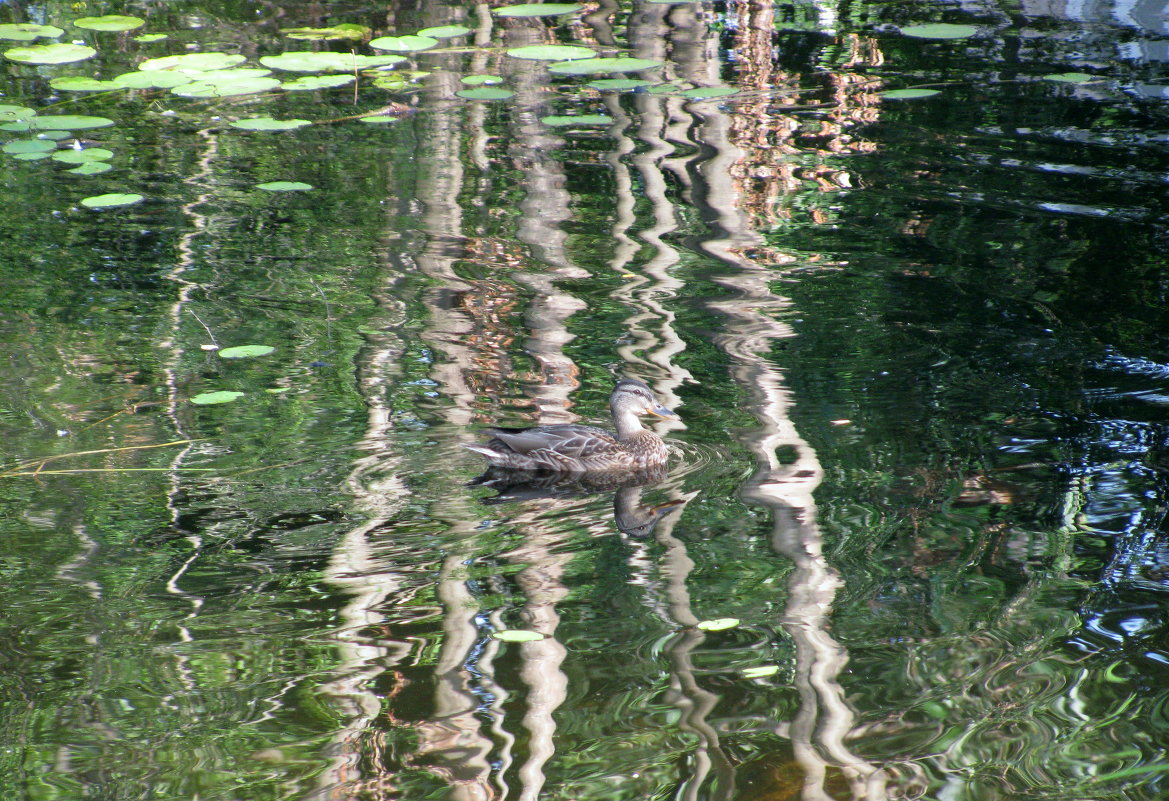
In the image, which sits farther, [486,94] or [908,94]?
[486,94]

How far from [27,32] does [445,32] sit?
165 inches

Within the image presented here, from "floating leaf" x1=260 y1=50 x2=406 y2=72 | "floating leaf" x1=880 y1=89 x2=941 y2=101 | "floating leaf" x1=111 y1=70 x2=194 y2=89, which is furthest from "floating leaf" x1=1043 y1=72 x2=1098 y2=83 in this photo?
"floating leaf" x1=111 y1=70 x2=194 y2=89

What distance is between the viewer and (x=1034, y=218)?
8.55 m

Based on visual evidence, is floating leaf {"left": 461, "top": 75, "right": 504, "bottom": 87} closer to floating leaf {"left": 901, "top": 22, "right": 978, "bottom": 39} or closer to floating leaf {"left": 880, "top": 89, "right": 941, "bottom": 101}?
floating leaf {"left": 880, "top": 89, "right": 941, "bottom": 101}

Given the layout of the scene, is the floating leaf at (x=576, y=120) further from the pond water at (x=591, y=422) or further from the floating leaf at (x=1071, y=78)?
the floating leaf at (x=1071, y=78)

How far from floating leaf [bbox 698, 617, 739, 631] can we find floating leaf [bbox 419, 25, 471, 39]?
30.4 feet

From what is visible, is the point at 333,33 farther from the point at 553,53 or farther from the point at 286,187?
the point at 286,187

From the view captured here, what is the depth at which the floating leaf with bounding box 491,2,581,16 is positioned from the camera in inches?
508

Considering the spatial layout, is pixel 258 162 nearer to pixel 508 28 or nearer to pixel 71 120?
pixel 71 120

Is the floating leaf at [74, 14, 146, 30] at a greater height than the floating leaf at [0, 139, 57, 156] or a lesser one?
greater

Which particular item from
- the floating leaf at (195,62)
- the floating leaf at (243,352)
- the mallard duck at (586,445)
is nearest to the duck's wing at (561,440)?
the mallard duck at (586,445)

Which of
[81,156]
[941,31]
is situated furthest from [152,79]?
[941,31]

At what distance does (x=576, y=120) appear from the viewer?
1074cm

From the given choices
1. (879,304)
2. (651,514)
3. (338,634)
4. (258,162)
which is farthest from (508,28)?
(338,634)
